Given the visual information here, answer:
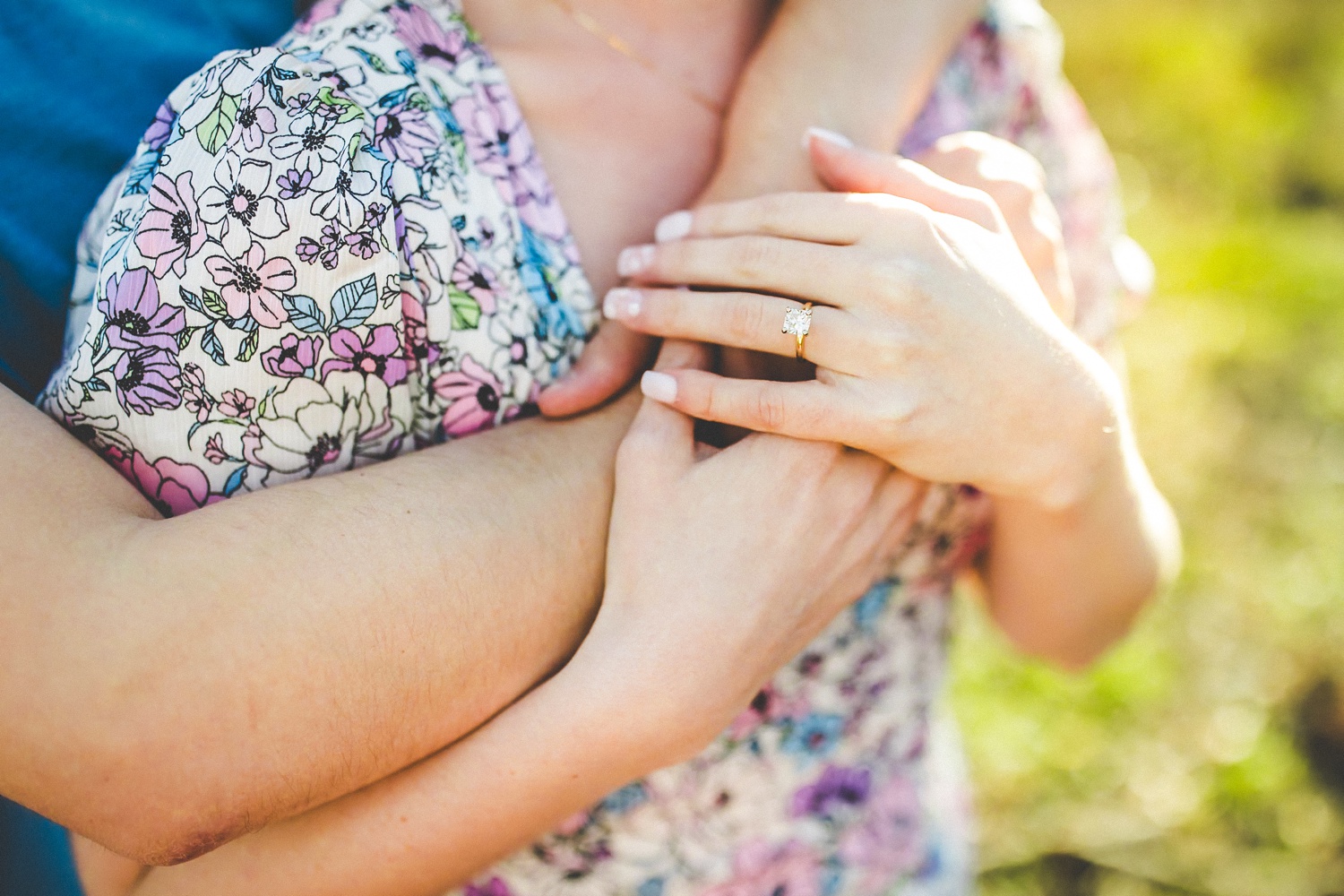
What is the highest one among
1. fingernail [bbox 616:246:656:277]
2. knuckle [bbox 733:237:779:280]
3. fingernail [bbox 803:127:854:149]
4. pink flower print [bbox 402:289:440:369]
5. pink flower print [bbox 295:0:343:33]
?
fingernail [bbox 803:127:854:149]

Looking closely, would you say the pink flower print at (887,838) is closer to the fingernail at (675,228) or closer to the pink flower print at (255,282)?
the fingernail at (675,228)

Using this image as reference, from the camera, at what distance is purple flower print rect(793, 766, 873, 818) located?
129 centimetres

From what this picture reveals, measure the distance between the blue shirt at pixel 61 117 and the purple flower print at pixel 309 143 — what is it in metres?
0.30

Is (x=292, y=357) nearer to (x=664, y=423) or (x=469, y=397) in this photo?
(x=469, y=397)

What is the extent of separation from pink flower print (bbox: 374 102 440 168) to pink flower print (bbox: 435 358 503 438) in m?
0.23

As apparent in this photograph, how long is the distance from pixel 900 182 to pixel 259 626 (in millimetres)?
845

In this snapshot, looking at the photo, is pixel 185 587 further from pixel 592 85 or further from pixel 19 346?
pixel 592 85

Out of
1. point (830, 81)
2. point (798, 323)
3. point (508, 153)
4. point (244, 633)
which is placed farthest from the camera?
point (830, 81)

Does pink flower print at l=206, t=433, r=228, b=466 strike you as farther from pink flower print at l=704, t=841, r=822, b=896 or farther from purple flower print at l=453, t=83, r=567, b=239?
pink flower print at l=704, t=841, r=822, b=896

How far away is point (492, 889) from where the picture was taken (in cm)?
120

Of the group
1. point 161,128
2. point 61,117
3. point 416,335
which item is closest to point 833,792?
point 416,335

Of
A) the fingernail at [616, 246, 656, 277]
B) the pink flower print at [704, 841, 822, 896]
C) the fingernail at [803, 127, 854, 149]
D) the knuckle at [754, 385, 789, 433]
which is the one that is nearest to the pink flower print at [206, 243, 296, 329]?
the fingernail at [616, 246, 656, 277]

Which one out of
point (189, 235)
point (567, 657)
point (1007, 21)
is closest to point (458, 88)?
point (189, 235)

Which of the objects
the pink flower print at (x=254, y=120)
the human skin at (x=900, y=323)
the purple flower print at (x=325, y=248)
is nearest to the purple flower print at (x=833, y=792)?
the human skin at (x=900, y=323)
